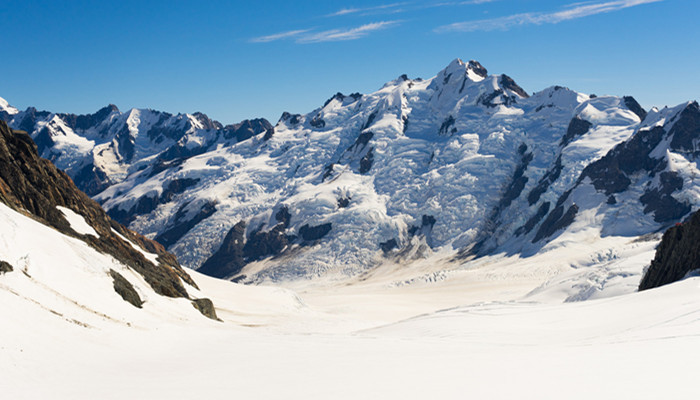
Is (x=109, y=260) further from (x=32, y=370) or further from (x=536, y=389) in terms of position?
(x=536, y=389)

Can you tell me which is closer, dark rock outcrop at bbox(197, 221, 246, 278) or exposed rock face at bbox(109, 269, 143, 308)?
exposed rock face at bbox(109, 269, 143, 308)

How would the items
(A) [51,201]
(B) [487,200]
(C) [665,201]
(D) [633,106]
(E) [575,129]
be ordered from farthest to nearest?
(D) [633,106] < (E) [575,129] < (B) [487,200] < (C) [665,201] < (A) [51,201]

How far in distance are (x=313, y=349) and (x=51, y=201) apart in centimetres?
3528

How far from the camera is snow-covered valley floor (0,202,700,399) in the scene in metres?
15.5

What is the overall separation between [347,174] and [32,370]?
181 m

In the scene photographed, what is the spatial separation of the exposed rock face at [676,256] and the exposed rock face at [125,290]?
38212mm

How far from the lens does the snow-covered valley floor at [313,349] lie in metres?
15.5

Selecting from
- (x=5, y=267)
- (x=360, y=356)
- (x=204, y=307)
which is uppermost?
(x=5, y=267)

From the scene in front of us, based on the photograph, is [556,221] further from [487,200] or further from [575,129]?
[575,129]

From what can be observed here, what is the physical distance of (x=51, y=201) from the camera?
4959 centimetres

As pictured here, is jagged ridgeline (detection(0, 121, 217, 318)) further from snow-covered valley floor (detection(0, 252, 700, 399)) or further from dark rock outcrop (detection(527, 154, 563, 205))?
dark rock outcrop (detection(527, 154, 563, 205))

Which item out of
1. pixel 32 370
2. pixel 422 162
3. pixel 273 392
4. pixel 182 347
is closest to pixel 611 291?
pixel 182 347

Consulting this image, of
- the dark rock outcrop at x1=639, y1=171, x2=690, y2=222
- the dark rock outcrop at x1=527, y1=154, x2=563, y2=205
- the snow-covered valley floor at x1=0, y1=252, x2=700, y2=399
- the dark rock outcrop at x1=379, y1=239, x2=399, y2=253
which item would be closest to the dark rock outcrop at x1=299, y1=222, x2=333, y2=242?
the dark rock outcrop at x1=379, y1=239, x2=399, y2=253

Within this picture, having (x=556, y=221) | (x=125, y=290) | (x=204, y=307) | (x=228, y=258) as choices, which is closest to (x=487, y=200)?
(x=556, y=221)
